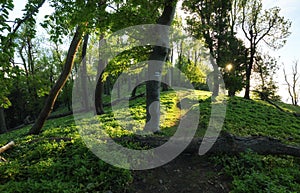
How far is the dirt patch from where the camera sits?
5.50 metres

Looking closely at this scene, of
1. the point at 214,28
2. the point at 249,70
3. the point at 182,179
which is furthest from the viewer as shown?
the point at 249,70

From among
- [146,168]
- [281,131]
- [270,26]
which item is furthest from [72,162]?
[270,26]

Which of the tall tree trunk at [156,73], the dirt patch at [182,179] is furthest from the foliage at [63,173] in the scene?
the tall tree trunk at [156,73]

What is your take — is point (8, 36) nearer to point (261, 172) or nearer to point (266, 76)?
point (261, 172)

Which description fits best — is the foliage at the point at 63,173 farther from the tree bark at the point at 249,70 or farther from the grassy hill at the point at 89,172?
the tree bark at the point at 249,70

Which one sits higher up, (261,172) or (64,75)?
(64,75)

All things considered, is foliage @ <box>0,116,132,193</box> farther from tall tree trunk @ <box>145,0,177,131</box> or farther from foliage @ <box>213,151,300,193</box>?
tall tree trunk @ <box>145,0,177,131</box>

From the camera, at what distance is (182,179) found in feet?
19.4

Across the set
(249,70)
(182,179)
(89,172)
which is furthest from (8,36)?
(249,70)

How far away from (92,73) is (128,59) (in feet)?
109

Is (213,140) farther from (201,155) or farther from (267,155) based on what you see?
(267,155)

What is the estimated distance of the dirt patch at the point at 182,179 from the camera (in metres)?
5.50

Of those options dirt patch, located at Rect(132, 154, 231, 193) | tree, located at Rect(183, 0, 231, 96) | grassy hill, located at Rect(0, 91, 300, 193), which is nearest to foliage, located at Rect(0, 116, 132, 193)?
grassy hill, located at Rect(0, 91, 300, 193)

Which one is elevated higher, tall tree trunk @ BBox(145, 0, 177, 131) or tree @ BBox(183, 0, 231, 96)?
tree @ BBox(183, 0, 231, 96)
